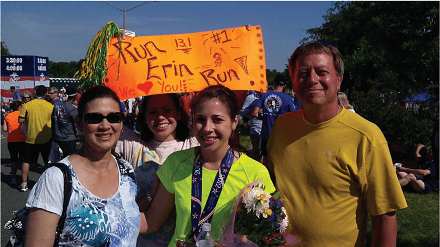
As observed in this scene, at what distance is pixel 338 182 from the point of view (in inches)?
84.3

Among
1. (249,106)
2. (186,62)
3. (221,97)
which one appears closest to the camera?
(221,97)

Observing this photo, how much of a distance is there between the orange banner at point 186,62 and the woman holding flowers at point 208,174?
1.55 feet

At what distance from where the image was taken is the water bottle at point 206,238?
75.6 inches

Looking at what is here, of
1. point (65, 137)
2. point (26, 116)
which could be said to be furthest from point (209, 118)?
point (26, 116)

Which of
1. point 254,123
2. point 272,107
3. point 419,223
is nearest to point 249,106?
point 254,123

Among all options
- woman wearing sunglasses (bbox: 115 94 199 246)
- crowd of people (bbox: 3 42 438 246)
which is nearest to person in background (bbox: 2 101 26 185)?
woman wearing sunglasses (bbox: 115 94 199 246)

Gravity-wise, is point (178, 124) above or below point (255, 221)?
above

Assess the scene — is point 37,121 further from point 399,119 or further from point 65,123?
point 399,119

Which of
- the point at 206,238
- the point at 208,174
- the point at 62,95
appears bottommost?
the point at 206,238

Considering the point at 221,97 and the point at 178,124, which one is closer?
the point at 221,97

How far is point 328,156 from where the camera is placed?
215 centimetres

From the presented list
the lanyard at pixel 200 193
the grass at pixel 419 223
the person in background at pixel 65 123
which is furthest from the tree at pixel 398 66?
the lanyard at pixel 200 193

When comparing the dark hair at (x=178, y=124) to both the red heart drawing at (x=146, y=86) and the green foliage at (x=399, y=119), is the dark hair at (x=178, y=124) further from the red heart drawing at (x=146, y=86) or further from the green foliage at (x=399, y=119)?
the green foliage at (x=399, y=119)

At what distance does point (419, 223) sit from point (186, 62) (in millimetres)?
5052
